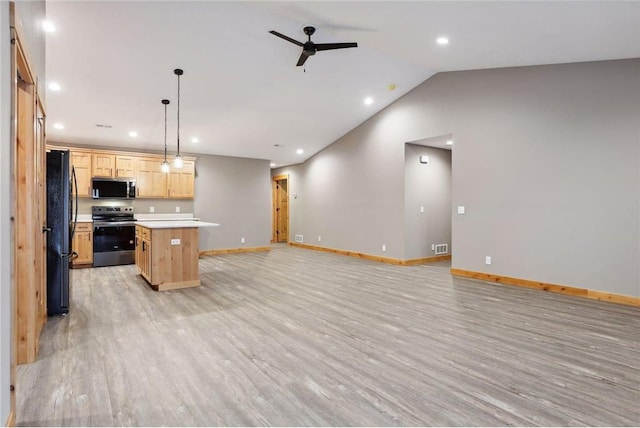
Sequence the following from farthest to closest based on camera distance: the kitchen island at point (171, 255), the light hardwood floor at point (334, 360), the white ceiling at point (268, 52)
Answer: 1. the kitchen island at point (171, 255)
2. the white ceiling at point (268, 52)
3. the light hardwood floor at point (334, 360)

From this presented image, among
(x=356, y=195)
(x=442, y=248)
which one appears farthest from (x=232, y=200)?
(x=442, y=248)

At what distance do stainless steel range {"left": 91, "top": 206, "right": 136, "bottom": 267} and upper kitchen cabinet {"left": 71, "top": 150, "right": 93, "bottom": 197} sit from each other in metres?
0.40

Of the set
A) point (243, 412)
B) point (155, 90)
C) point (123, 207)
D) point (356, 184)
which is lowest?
point (243, 412)

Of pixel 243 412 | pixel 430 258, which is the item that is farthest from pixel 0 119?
pixel 430 258

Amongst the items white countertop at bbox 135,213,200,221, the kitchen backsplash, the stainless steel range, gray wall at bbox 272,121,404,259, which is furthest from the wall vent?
the stainless steel range

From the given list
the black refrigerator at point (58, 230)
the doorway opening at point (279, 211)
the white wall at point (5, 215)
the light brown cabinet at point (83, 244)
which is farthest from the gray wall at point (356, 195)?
the white wall at point (5, 215)

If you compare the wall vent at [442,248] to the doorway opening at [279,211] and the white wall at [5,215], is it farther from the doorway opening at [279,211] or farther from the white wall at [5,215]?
the white wall at [5,215]

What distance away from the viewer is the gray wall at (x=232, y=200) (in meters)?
8.36

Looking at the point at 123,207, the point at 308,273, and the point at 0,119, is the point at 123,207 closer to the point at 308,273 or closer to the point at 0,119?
the point at 308,273

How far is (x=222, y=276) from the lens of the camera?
575cm

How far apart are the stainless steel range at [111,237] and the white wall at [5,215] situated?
5509 mm

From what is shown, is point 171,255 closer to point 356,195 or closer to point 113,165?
point 113,165

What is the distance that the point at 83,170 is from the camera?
680 centimetres

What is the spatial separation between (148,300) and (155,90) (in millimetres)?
3138
